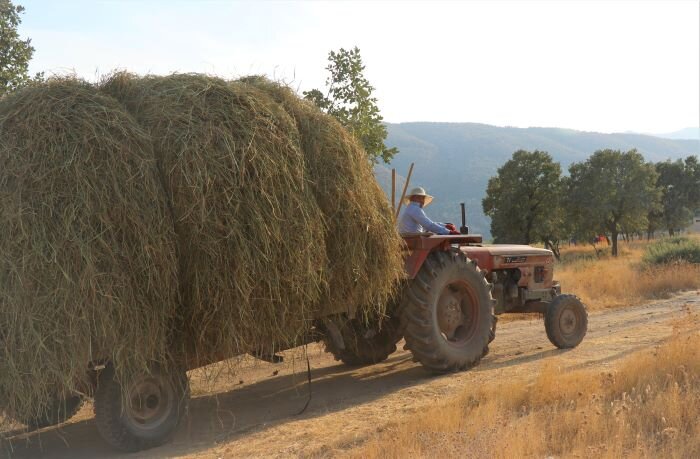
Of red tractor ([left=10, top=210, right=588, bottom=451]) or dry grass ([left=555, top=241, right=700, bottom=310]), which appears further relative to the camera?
dry grass ([left=555, top=241, right=700, bottom=310])

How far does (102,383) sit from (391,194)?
3.76m

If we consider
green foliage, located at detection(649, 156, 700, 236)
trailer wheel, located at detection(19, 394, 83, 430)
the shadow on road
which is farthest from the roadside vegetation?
trailer wheel, located at detection(19, 394, 83, 430)

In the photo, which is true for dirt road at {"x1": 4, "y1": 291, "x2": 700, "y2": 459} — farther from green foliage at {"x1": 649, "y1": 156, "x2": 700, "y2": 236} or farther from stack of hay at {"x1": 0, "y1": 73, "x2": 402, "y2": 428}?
green foliage at {"x1": 649, "y1": 156, "x2": 700, "y2": 236}

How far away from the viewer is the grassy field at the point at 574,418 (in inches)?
175

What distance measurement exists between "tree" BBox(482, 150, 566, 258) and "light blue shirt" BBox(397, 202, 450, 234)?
29556 mm

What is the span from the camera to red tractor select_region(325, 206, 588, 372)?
7.49 m

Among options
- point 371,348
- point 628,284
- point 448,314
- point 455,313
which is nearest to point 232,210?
point 448,314

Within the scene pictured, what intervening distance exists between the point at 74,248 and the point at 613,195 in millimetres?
36064

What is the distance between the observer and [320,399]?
713 cm

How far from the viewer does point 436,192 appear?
198 meters

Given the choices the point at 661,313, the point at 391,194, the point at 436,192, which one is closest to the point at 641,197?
the point at 661,313

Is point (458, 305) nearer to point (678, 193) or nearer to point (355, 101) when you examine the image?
point (355, 101)

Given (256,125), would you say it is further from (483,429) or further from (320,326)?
(483,429)

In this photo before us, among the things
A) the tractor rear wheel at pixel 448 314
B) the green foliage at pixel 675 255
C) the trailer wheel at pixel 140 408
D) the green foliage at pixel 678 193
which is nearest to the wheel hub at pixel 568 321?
the tractor rear wheel at pixel 448 314
